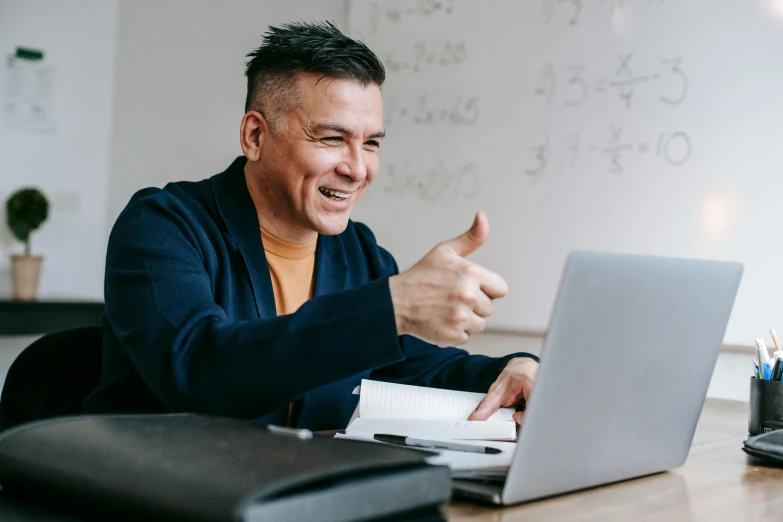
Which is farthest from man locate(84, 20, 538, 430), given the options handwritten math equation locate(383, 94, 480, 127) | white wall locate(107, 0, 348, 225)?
white wall locate(107, 0, 348, 225)

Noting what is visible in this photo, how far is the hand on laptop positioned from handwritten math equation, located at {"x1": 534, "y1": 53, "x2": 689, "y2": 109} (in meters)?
1.37

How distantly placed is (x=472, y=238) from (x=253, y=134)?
742 millimetres

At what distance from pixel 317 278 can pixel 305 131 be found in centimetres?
26

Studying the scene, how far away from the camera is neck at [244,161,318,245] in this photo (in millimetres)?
1506

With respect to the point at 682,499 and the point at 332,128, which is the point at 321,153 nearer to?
the point at 332,128

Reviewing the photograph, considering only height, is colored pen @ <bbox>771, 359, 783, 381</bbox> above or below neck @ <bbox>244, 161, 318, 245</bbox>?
below

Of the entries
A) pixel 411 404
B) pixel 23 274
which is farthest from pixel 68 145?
pixel 411 404

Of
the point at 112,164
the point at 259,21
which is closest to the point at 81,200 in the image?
the point at 112,164

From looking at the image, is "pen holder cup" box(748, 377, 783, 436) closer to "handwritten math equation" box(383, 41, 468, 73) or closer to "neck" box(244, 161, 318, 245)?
"neck" box(244, 161, 318, 245)

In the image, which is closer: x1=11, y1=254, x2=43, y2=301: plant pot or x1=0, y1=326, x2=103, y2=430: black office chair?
x1=0, y1=326, x2=103, y2=430: black office chair

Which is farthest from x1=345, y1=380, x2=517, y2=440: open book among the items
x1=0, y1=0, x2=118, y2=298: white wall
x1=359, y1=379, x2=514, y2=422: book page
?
x1=0, y1=0, x2=118, y2=298: white wall

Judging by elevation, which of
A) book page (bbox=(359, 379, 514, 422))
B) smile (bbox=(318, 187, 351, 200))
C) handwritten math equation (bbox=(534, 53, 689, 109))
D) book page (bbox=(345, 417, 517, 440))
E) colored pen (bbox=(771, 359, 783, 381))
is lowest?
book page (bbox=(359, 379, 514, 422))

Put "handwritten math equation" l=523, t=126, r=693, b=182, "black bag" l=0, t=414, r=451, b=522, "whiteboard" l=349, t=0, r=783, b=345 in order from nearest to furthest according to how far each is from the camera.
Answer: "black bag" l=0, t=414, r=451, b=522, "whiteboard" l=349, t=0, r=783, b=345, "handwritten math equation" l=523, t=126, r=693, b=182

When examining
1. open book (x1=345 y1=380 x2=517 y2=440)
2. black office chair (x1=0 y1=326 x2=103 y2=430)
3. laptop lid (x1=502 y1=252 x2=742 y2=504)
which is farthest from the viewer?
black office chair (x1=0 y1=326 x2=103 y2=430)
